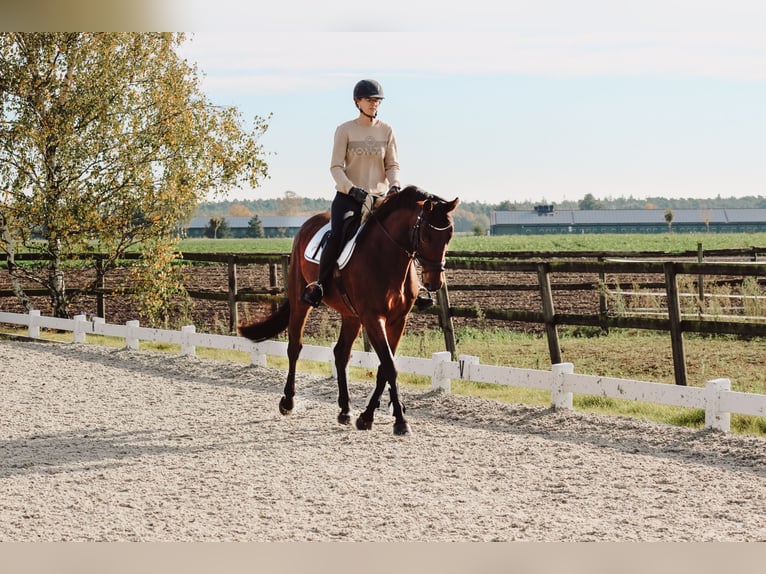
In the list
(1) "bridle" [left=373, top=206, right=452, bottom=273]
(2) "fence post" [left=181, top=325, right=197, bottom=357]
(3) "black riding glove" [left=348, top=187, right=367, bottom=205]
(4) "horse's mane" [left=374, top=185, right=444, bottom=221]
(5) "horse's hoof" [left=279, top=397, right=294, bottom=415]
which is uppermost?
(3) "black riding glove" [left=348, top=187, right=367, bottom=205]

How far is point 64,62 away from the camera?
595 inches

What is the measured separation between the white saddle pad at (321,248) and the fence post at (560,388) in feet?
7.00

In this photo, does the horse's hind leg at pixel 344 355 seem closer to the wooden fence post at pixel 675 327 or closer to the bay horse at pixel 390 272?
the bay horse at pixel 390 272

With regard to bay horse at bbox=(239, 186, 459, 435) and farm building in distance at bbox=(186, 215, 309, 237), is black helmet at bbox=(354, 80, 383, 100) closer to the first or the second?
bay horse at bbox=(239, 186, 459, 435)

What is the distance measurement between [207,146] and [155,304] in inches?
105

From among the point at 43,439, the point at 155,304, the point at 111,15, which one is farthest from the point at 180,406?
the point at 155,304

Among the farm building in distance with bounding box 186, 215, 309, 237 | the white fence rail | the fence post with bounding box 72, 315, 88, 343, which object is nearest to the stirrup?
the white fence rail

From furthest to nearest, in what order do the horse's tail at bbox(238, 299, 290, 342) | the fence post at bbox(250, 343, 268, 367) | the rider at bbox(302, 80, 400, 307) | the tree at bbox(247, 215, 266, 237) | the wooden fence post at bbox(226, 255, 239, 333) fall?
the tree at bbox(247, 215, 266, 237)
the wooden fence post at bbox(226, 255, 239, 333)
the fence post at bbox(250, 343, 268, 367)
the horse's tail at bbox(238, 299, 290, 342)
the rider at bbox(302, 80, 400, 307)

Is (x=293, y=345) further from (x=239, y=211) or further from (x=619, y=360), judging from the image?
(x=239, y=211)

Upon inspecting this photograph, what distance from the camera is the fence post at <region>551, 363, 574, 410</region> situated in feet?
27.8

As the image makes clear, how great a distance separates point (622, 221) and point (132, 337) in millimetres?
121532

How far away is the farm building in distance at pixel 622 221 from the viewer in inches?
5037

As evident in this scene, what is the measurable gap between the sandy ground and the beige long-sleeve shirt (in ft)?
6.66

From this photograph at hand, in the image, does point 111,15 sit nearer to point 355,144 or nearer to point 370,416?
point 355,144
